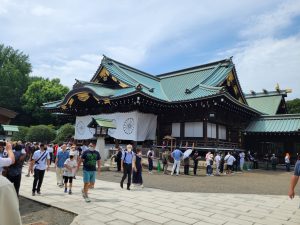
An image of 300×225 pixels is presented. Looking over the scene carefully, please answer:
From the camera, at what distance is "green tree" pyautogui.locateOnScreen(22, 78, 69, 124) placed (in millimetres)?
46875

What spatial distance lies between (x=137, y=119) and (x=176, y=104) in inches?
144

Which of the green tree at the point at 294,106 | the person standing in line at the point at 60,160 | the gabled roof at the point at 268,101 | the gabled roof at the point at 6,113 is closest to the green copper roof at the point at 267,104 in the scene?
the gabled roof at the point at 268,101

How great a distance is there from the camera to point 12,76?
52188 millimetres

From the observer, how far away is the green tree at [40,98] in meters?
46.9

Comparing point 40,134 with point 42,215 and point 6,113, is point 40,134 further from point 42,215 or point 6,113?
point 6,113

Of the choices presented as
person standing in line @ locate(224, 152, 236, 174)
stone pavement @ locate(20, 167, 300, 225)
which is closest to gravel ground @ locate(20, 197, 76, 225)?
stone pavement @ locate(20, 167, 300, 225)

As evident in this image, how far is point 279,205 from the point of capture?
9219 mm

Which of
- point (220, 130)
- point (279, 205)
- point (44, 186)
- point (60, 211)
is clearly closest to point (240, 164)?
point (220, 130)

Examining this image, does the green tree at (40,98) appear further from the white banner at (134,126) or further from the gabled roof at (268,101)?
the gabled roof at (268,101)

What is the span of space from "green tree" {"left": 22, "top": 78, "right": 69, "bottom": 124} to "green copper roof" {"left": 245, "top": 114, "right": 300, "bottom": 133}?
3294 cm

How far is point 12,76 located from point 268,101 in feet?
148

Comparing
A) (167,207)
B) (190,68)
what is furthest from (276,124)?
(167,207)

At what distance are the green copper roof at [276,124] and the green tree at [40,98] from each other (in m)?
32.9

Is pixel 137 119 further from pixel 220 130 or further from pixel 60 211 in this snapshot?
pixel 60 211
